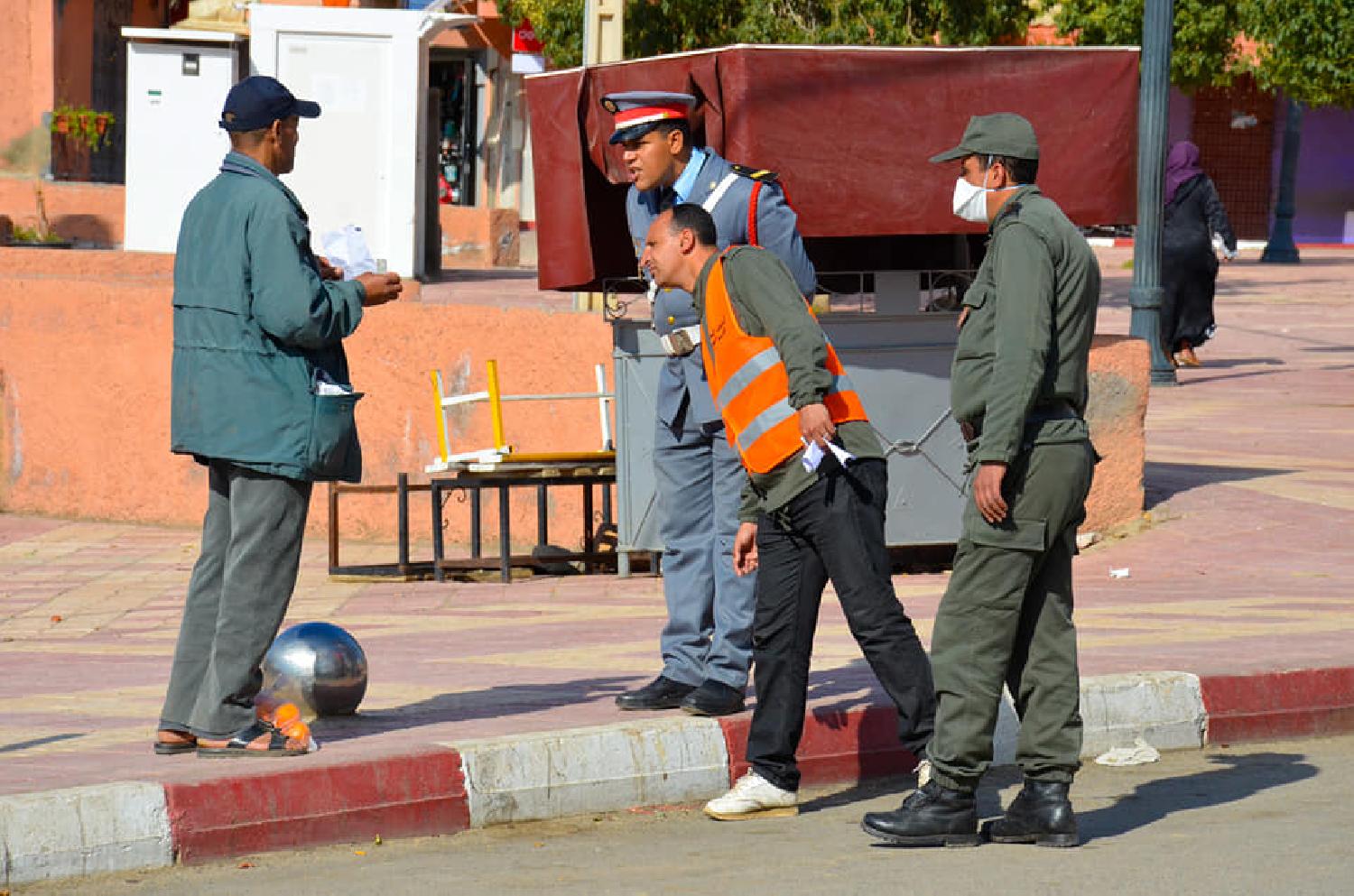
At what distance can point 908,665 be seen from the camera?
6.06 metres

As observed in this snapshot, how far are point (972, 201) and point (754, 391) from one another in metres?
0.78

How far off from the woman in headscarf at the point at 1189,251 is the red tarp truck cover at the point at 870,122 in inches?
355

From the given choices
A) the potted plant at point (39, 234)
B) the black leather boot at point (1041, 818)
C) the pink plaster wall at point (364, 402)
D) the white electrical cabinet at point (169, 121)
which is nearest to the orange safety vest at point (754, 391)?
the black leather boot at point (1041, 818)

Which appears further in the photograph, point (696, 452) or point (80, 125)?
point (80, 125)

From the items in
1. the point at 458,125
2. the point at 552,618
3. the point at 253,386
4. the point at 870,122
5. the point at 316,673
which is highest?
the point at 458,125

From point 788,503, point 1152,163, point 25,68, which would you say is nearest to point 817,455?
point 788,503

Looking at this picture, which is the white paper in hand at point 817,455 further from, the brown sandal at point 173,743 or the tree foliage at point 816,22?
the tree foliage at point 816,22

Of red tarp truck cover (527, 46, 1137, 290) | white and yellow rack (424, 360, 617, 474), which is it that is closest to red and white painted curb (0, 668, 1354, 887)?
red tarp truck cover (527, 46, 1137, 290)

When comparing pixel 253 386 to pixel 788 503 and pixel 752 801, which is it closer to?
pixel 788 503

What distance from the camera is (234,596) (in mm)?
6055

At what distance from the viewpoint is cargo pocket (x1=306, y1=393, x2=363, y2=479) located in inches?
237

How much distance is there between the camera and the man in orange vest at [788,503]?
236 inches

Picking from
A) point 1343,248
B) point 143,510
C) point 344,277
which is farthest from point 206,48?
point 1343,248

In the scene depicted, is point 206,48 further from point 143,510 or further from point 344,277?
point 344,277
